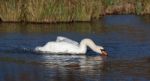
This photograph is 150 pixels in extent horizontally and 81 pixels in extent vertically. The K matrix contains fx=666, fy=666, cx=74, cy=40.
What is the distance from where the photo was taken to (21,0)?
27.8m

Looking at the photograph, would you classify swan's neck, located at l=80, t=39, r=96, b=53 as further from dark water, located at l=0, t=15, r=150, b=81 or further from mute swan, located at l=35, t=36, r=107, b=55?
dark water, located at l=0, t=15, r=150, b=81

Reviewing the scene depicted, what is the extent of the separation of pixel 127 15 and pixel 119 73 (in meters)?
17.4

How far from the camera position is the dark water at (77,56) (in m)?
13.6

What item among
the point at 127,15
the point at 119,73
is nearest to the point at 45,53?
the point at 119,73

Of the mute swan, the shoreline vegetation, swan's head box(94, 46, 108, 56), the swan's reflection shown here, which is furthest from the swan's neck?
the shoreline vegetation

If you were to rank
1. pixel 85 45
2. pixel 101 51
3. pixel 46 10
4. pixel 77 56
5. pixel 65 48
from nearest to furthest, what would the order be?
1. pixel 77 56
2. pixel 101 51
3. pixel 65 48
4. pixel 85 45
5. pixel 46 10

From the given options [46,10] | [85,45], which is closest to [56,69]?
[85,45]

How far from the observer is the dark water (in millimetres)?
13633

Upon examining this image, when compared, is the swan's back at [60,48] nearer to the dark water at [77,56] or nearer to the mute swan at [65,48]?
the mute swan at [65,48]

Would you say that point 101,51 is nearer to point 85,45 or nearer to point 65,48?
point 85,45

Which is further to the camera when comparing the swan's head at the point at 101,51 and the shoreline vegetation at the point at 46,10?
the shoreline vegetation at the point at 46,10

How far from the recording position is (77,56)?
55.5ft

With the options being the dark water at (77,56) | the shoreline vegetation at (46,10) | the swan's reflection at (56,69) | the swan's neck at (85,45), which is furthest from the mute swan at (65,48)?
the shoreline vegetation at (46,10)

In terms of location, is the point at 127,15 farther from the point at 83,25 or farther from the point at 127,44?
the point at 127,44
